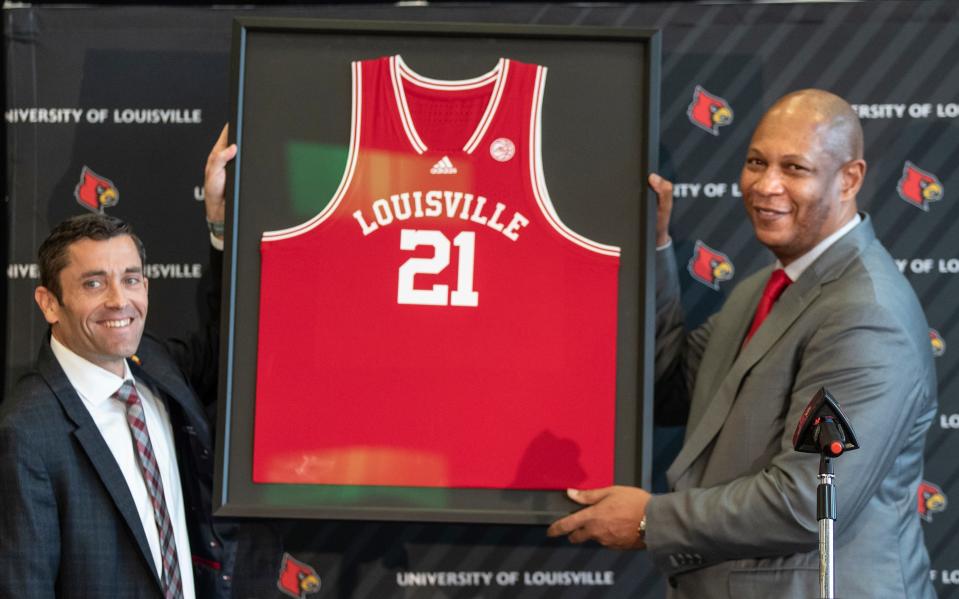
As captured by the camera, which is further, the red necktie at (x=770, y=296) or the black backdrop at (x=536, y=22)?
the black backdrop at (x=536, y=22)

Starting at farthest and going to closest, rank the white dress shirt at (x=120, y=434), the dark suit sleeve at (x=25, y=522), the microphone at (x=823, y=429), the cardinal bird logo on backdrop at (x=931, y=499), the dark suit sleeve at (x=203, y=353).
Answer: the cardinal bird logo on backdrop at (x=931, y=499), the dark suit sleeve at (x=203, y=353), the white dress shirt at (x=120, y=434), the dark suit sleeve at (x=25, y=522), the microphone at (x=823, y=429)

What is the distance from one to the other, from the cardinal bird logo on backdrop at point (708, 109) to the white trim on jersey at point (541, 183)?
826 millimetres

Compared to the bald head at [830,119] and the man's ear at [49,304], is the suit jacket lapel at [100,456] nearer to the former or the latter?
the man's ear at [49,304]

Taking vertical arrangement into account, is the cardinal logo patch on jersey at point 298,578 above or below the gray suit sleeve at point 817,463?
below

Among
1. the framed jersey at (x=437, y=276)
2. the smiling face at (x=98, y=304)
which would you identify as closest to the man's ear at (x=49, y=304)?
the smiling face at (x=98, y=304)

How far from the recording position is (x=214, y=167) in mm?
2883

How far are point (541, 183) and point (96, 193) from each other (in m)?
1.53

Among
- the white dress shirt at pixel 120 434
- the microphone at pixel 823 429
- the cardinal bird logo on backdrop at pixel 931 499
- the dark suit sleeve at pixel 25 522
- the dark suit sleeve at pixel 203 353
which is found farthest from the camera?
Answer: the cardinal bird logo on backdrop at pixel 931 499

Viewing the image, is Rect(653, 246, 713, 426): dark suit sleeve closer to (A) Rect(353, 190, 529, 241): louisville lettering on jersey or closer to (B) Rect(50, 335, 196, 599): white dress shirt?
(A) Rect(353, 190, 529, 241): louisville lettering on jersey

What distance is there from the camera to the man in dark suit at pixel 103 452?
8.45ft

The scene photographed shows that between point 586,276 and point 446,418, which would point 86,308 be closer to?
Answer: point 446,418

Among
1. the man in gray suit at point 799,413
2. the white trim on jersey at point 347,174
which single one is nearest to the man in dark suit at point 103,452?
the white trim on jersey at point 347,174

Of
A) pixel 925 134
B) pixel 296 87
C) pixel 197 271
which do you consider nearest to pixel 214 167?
pixel 296 87

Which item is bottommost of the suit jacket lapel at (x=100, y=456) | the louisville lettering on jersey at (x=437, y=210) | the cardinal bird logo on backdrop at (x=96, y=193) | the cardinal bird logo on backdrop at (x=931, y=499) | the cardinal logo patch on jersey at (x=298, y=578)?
the cardinal logo patch on jersey at (x=298, y=578)
